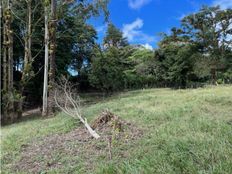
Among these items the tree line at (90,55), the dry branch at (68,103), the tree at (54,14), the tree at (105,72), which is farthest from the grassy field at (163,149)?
the tree at (105,72)

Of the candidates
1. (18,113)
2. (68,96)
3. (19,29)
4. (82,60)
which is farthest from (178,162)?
(82,60)

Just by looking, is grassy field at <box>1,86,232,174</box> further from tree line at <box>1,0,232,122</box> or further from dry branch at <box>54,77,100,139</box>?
tree line at <box>1,0,232,122</box>

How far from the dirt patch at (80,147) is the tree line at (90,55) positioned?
19.6 ft

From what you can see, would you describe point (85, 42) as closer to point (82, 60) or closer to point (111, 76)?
point (82, 60)

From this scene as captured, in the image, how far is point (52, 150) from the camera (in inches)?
231

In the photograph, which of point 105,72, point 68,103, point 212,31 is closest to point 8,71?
point 68,103

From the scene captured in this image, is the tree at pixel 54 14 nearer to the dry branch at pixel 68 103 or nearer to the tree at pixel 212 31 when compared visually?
the dry branch at pixel 68 103

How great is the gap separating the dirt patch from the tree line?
5.98 metres

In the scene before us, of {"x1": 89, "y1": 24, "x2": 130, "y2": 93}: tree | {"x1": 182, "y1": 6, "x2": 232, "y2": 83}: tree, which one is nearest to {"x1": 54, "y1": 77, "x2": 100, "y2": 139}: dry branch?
{"x1": 89, "y1": 24, "x2": 130, "y2": 93}: tree

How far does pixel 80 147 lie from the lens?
577cm

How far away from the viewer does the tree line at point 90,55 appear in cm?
1327

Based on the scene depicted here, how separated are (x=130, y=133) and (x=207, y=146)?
7.25 ft

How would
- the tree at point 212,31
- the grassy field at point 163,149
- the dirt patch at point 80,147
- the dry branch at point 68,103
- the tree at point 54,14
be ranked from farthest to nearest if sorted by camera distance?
the tree at point 212,31
the tree at point 54,14
the dry branch at point 68,103
the dirt patch at point 80,147
the grassy field at point 163,149

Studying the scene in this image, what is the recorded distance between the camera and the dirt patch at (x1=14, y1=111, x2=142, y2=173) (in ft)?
16.5
